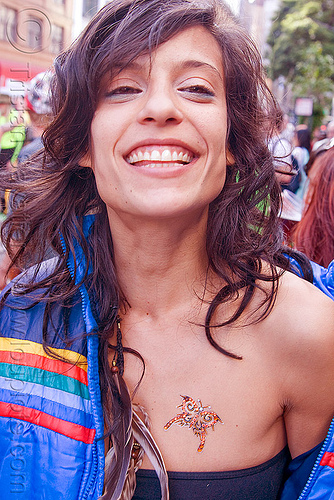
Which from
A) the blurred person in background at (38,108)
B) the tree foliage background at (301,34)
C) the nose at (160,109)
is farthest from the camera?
the tree foliage background at (301,34)

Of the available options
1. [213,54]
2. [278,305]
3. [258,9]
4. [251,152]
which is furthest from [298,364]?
[258,9]

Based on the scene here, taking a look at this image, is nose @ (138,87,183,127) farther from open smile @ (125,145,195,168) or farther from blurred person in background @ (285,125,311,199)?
blurred person in background @ (285,125,311,199)

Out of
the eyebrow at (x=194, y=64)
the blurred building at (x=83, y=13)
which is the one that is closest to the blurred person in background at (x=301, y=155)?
the blurred building at (x=83, y=13)

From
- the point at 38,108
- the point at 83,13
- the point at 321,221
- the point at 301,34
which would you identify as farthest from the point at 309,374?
the point at 301,34

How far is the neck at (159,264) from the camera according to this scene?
1.59m

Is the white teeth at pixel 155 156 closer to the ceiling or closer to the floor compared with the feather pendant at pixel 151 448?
closer to the ceiling

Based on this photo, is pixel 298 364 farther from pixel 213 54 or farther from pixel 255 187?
pixel 213 54

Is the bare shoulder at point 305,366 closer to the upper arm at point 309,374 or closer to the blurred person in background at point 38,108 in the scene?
the upper arm at point 309,374

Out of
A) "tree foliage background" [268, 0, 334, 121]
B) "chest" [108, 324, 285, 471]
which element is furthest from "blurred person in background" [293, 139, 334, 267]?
"tree foliage background" [268, 0, 334, 121]

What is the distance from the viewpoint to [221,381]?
5.06 feet

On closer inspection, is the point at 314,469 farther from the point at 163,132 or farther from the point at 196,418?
the point at 163,132

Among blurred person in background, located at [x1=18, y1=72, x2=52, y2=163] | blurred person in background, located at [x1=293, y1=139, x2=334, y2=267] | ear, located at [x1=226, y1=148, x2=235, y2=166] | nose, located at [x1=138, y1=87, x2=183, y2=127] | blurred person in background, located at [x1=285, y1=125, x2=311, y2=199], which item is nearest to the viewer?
nose, located at [x1=138, y1=87, x2=183, y2=127]

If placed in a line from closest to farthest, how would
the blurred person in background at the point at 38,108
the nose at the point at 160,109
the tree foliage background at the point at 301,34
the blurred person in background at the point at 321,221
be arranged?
the nose at the point at 160,109, the blurred person in background at the point at 38,108, the blurred person in background at the point at 321,221, the tree foliage background at the point at 301,34

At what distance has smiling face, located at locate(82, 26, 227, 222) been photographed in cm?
140
